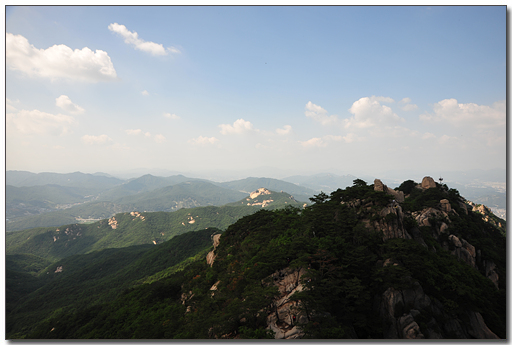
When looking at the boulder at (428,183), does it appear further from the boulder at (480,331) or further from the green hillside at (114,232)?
the green hillside at (114,232)

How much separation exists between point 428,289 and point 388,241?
10.5 feet

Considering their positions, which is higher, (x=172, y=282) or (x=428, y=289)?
(x=428, y=289)

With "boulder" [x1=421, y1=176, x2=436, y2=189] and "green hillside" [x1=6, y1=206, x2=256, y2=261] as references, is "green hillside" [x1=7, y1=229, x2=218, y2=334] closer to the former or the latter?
"green hillside" [x1=6, y1=206, x2=256, y2=261]

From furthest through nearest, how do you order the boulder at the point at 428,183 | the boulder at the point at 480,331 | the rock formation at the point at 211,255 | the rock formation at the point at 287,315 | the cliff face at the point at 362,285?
the boulder at the point at 428,183, the rock formation at the point at 211,255, the boulder at the point at 480,331, the cliff face at the point at 362,285, the rock formation at the point at 287,315

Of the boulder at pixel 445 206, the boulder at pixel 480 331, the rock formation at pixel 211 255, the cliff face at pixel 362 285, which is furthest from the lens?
the boulder at pixel 445 206

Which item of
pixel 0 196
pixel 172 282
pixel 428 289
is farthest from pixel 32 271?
pixel 428 289

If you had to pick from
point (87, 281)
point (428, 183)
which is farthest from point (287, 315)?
point (87, 281)

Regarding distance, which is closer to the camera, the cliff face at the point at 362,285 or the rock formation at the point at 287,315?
the rock formation at the point at 287,315

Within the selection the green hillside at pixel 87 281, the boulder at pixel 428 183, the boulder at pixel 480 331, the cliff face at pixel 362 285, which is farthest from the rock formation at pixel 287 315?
the green hillside at pixel 87 281

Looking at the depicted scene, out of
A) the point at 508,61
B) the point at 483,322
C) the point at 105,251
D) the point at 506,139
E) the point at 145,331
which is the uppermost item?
the point at 508,61

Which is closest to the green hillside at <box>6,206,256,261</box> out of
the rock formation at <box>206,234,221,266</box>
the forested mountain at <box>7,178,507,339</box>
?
the rock formation at <box>206,234,221,266</box>

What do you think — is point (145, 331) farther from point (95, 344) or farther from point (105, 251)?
point (105, 251)

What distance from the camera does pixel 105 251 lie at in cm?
9312

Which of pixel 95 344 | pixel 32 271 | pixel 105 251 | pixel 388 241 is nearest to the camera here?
pixel 95 344
